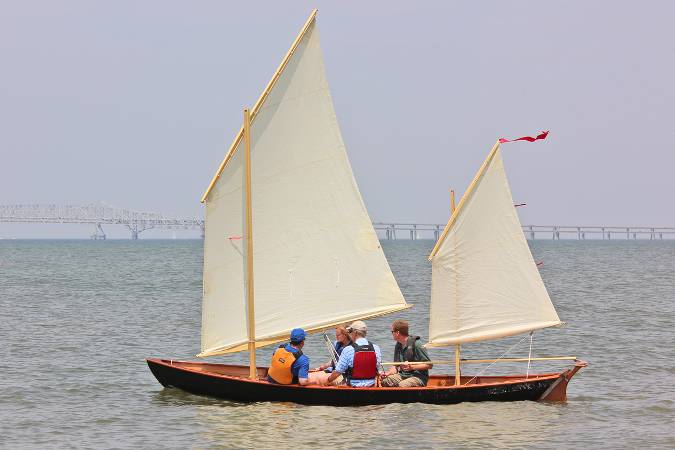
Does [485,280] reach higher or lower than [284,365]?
higher

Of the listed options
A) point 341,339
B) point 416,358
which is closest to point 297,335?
point 341,339

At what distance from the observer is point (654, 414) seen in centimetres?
2417

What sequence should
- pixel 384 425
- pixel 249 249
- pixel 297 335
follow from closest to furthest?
pixel 384 425 < pixel 297 335 < pixel 249 249

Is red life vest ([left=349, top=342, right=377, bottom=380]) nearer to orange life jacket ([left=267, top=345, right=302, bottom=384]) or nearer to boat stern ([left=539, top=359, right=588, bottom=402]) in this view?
orange life jacket ([left=267, top=345, right=302, bottom=384])

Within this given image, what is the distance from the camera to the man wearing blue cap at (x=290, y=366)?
2305 centimetres

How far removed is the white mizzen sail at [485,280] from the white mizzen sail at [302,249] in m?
1.09

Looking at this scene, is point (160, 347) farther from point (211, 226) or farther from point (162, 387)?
point (211, 226)

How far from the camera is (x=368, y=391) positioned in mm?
22828

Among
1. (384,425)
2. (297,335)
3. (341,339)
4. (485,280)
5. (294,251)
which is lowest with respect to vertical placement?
(384,425)

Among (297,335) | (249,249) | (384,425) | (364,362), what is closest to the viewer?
(384,425)

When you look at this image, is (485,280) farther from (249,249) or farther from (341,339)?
(249,249)

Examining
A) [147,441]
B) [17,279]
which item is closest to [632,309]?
[147,441]

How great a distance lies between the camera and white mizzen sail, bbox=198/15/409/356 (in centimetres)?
2384

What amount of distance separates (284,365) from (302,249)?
2731 mm
